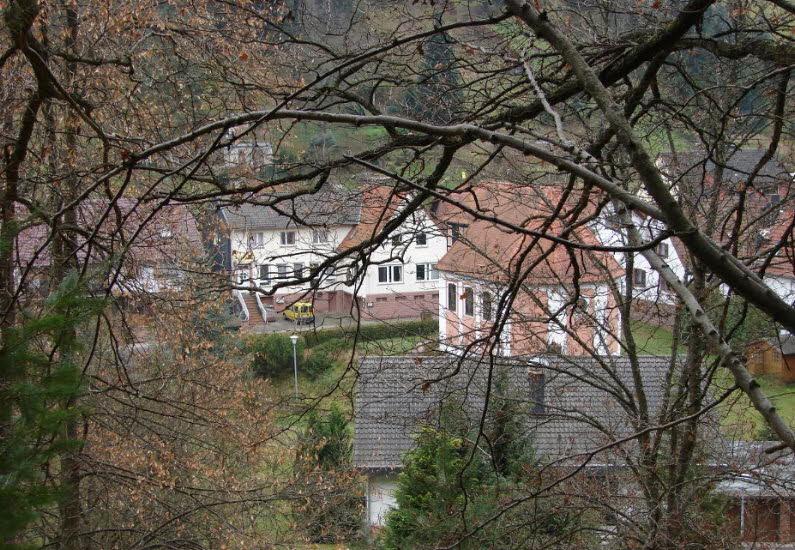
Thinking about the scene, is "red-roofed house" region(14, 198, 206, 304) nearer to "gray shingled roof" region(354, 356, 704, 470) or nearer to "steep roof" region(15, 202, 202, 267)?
"steep roof" region(15, 202, 202, 267)

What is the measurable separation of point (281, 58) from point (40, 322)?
574 centimetres

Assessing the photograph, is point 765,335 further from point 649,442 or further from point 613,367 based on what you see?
point 613,367

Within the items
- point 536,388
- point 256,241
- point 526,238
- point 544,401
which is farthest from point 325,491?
point 256,241

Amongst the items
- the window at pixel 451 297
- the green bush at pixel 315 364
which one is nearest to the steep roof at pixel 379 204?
the window at pixel 451 297

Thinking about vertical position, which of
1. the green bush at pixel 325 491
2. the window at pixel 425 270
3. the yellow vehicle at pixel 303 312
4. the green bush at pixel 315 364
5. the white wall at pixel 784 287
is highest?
the window at pixel 425 270

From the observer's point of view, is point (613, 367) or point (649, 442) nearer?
point (649, 442)

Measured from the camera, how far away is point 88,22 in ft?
23.2

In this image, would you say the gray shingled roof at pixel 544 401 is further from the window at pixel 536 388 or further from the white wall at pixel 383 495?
the white wall at pixel 383 495

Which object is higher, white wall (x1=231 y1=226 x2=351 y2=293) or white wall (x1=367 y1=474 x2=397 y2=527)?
white wall (x1=231 y1=226 x2=351 y2=293)

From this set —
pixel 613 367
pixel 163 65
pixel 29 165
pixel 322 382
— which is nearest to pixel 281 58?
pixel 163 65

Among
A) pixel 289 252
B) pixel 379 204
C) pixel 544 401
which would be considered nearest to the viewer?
pixel 289 252

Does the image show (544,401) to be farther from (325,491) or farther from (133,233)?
(133,233)

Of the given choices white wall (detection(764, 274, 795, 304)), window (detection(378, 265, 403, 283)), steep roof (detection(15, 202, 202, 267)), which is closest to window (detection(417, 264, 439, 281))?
steep roof (detection(15, 202, 202, 267))

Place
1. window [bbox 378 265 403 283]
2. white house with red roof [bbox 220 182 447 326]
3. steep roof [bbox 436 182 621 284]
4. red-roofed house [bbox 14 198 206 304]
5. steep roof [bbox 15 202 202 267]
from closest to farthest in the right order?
white house with red roof [bbox 220 182 447 326]
red-roofed house [bbox 14 198 206 304]
steep roof [bbox 15 202 202 267]
steep roof [bbox 436 182 621 284]
window [bbox 378 265 403 283]
